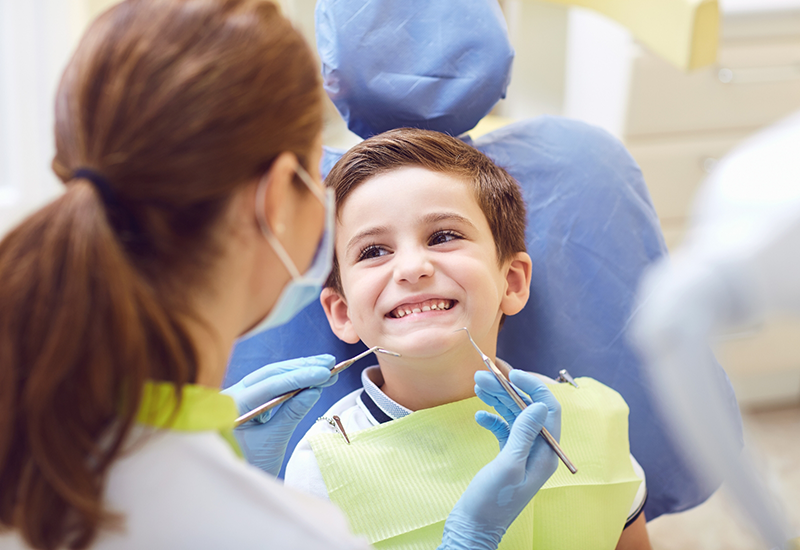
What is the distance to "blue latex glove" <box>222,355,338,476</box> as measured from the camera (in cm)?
112

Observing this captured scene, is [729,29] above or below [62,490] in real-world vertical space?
below

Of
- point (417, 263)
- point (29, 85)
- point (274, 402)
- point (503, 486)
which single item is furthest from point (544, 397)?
point (29, 85)

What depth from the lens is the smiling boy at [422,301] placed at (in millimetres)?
1138

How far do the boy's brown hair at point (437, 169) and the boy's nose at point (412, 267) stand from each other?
6.0 inches

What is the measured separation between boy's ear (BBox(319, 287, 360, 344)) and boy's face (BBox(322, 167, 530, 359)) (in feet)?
0.13

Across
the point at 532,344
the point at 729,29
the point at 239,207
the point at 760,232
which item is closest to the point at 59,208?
the point at 239,207

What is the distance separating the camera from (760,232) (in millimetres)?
552

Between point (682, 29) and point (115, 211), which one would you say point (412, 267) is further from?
point (682, 29)

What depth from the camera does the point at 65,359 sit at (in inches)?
26.6

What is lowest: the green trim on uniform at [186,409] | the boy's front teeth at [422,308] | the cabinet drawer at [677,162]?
the cabinet drawer at [677,162]

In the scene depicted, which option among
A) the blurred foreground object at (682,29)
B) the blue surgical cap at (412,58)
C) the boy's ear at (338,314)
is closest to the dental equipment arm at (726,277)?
the boy's ear at (338,314)

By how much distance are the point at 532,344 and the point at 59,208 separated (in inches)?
35.4

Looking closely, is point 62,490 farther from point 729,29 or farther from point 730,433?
point 729,29

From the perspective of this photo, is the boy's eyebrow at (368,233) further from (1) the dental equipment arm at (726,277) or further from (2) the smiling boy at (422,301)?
(1) the dental equipment arm at (726,277)
